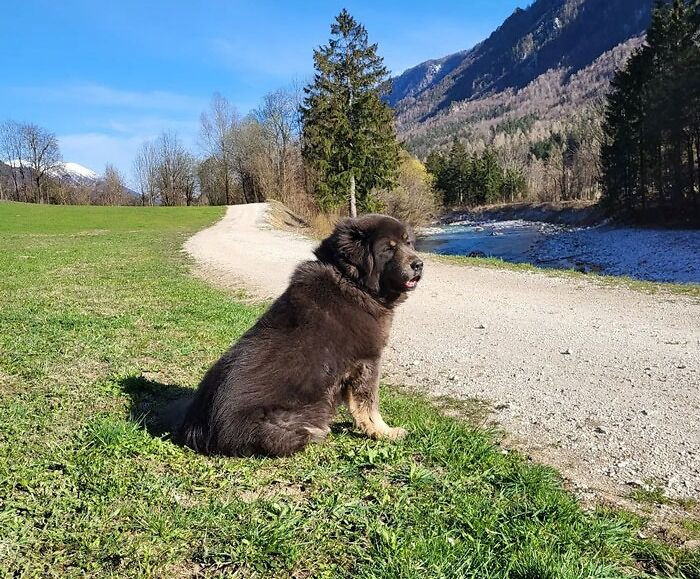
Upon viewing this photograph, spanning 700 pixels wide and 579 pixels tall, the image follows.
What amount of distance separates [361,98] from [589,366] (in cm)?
3576

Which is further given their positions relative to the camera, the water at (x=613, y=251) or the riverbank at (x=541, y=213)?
the riverbank at (x=541, y=213)

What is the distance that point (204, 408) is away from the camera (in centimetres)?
381

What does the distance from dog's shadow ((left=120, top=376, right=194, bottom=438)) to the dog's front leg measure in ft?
4.61

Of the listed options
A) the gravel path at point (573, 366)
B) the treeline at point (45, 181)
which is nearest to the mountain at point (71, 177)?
the treeline at point (45, 181)

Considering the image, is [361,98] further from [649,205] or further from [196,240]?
[649,205]

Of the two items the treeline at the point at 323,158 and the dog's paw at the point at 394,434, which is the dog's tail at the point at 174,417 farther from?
the treeline at the point at 323,158

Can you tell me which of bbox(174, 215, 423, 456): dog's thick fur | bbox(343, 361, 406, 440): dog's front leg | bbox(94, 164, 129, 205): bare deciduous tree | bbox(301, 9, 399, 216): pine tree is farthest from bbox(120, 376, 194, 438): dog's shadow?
bbox(94, 164, 129, 205): bare deciduous tree

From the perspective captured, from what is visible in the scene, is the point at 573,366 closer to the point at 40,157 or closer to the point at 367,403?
the point at 367,403

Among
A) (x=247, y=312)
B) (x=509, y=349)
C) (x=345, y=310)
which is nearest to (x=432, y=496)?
(x=345, y=310)

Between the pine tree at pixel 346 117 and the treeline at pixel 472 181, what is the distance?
64408 mm

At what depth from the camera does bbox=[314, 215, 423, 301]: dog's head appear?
4383 millimetres

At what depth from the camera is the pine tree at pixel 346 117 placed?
126 ft

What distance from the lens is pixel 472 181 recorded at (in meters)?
105

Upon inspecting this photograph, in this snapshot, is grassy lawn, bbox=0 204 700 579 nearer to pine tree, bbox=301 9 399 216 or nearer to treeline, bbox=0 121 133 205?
pine tree, bbox=301 9 399 216
